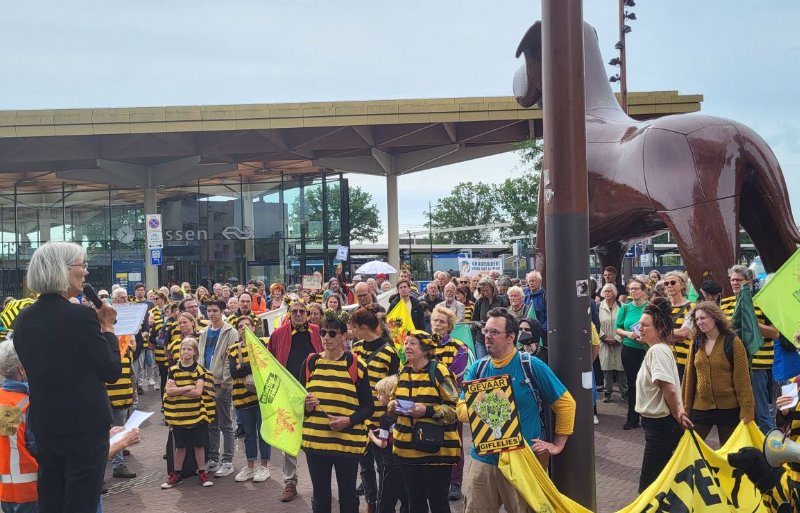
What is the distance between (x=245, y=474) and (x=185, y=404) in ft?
3.35

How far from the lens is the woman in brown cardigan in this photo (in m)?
5.82

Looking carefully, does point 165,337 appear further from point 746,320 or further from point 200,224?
point 200,224

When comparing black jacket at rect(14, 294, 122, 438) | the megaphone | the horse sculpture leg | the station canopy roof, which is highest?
the station canopy roof

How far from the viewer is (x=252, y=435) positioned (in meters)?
7.98

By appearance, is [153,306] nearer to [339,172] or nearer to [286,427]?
[286,427]

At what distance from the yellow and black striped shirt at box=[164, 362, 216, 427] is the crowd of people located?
1 centimetres

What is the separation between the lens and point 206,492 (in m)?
7.56

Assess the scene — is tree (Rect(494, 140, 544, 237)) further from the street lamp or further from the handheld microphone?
the handheld microphone

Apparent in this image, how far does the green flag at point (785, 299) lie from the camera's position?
20.6 ft

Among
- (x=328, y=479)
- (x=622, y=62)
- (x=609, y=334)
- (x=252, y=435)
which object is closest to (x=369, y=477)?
(x=328, y=479)

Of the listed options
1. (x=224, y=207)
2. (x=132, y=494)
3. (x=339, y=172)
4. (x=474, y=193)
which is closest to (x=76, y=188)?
(x=224, y=207)

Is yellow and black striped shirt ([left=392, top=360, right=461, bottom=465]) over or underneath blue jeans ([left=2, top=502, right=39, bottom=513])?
over

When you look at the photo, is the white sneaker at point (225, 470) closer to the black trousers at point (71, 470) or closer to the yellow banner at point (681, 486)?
the black trousers at point (71, 470)

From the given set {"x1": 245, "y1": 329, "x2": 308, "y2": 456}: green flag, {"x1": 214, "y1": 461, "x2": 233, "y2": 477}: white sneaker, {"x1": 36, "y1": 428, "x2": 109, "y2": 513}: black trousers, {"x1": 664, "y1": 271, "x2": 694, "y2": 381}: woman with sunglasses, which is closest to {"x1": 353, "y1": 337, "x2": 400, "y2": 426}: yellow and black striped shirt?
{"x1": 245, "y1": 329, "x2": 308, "y2": 456}: green flag
